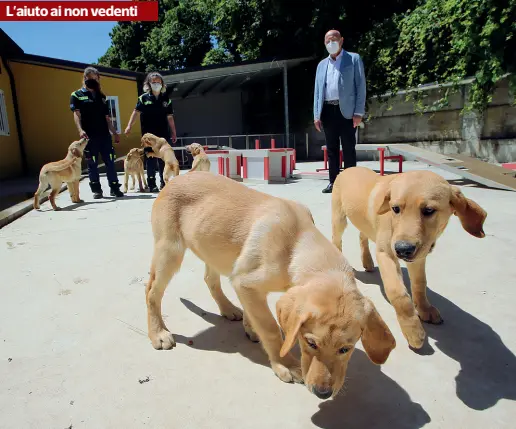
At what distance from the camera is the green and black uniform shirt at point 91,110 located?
6.98 meters

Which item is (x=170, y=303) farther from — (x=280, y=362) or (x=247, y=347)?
(x=280, y=362)

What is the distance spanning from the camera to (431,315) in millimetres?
2379

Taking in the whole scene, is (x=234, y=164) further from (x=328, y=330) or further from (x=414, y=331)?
(x=328, y=330)

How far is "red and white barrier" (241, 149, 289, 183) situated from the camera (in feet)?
28.3

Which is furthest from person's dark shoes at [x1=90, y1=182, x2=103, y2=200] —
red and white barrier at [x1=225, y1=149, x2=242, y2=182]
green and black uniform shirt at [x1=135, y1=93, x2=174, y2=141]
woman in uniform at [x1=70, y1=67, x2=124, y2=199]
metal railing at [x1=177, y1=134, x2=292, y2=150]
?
metal railing at [x1=177, y1=134, x2=292, y2=150]

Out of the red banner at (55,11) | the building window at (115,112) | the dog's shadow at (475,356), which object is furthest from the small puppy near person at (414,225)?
the building window at (115,112)

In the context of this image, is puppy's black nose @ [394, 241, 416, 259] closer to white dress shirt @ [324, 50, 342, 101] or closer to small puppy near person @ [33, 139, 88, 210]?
white dress shirt @ [324, 50, 342, 101]

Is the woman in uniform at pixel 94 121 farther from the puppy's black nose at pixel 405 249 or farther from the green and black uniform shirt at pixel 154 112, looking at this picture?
the puppy's black nose at pixel 405 249

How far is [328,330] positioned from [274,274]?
0.48 m

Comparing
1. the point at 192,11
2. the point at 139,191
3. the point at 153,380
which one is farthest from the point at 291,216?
the point at 192,11

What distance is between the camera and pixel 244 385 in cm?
188

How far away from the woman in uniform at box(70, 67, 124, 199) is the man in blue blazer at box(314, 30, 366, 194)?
4088mm

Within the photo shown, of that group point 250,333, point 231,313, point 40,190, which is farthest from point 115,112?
point 250,333

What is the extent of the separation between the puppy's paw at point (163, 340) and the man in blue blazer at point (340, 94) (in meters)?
4.65
